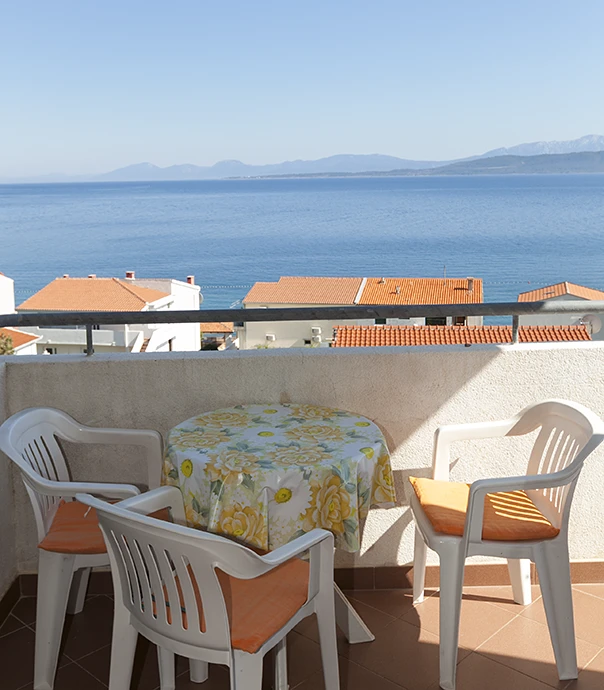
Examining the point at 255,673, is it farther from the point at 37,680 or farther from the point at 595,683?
the point at 595,683

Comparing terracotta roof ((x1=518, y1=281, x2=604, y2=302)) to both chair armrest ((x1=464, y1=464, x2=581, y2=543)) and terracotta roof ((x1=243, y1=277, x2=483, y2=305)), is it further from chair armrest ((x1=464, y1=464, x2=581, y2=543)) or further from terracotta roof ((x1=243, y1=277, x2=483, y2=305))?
chair armrest ((x1=464, y1=464, x2=581, y2=543))

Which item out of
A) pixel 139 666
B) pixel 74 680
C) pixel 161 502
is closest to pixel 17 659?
pixel 74 680

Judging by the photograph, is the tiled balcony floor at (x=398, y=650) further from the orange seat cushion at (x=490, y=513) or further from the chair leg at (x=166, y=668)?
the orange seat cushion at (x=490, y=513)

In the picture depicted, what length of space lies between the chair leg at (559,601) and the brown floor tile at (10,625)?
1.57m

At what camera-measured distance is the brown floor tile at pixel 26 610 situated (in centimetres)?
236

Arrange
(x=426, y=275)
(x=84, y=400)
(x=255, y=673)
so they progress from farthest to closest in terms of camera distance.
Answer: (x=426, y=275) → (x=84, y=400) → (x=255, y=673)

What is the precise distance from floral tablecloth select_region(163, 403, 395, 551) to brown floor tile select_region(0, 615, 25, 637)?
2.63ft

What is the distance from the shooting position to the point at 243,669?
1.50 meters

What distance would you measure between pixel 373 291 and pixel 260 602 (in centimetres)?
3346

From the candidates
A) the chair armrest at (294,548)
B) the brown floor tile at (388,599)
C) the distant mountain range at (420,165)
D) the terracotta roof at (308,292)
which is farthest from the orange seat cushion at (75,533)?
the distant mountain range at (420,165)

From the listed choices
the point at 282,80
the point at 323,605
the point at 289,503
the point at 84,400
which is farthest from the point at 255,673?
the point at 282,80

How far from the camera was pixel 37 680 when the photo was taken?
6.47 feet

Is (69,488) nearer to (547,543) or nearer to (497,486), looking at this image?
(497,486)

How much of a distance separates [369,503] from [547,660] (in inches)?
29.0
